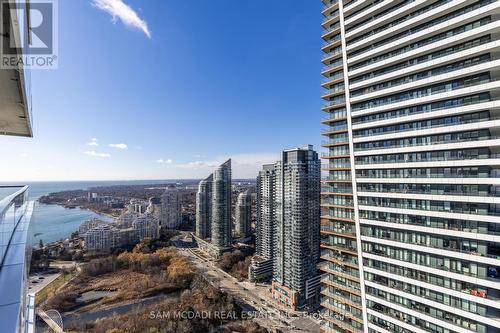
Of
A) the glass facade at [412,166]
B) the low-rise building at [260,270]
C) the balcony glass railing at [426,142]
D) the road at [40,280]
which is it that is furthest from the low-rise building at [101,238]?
the balcony glass railing at [426,142]

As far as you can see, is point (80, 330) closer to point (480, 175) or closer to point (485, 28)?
→ point (480, 175)

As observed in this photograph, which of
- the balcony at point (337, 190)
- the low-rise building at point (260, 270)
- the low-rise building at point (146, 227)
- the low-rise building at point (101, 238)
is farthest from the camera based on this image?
the low-rise building at point (146, 227)

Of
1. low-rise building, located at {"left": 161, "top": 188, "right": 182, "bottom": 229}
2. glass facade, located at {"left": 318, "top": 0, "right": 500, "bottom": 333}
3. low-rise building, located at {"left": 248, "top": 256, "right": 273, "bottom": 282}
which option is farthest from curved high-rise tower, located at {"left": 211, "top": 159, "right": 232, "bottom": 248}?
glass facade, located at {"left": 318, "top": 0, "right": 500, "bottom": 333}

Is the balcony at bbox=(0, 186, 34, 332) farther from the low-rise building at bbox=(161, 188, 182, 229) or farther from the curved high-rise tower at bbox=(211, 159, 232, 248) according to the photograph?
the low-rise building at bbox=(161, 188, 182, 229)

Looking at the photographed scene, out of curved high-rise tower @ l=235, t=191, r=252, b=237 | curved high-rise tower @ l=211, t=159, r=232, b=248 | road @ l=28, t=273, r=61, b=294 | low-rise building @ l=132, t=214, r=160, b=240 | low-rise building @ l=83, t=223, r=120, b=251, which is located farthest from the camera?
curved high-rise tower @ l=235, t=191, r=252, b=237

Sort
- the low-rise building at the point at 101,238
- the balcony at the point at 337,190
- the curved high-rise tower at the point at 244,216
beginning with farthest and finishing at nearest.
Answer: the curved high-rise tower at the point at 244,216 → the low-rise building at the point at 101,238 → the balcony at the point at 337,190

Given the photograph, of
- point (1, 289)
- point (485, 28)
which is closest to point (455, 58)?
point (485, 28)

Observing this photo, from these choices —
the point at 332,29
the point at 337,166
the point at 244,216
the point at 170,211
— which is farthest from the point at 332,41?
the point at 170,211

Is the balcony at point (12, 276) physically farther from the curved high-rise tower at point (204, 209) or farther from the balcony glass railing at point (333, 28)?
the curved high-rise tower at point (204, 209)

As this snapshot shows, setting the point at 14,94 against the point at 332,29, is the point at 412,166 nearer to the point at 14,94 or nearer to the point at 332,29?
the point at 332,29
